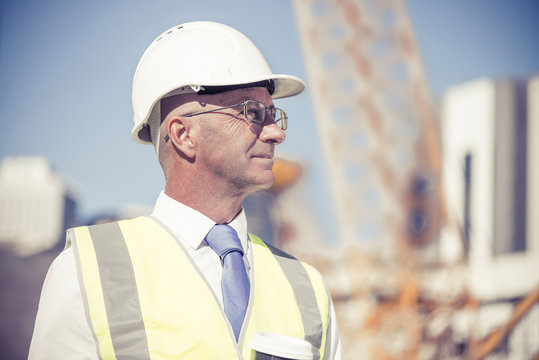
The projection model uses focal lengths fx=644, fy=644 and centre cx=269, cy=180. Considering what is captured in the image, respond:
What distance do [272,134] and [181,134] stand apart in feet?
1.03

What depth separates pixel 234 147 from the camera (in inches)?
84.9

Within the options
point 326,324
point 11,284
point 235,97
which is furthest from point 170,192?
point 11,284

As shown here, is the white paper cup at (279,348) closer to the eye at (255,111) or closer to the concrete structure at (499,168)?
the eye at (255,111)

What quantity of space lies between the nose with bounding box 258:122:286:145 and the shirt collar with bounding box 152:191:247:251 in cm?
30

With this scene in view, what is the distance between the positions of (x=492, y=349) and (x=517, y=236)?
482cm

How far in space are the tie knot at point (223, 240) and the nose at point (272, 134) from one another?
1.10 feet

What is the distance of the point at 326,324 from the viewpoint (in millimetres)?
2213

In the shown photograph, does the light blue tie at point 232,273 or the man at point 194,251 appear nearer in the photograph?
the man at point 194,251

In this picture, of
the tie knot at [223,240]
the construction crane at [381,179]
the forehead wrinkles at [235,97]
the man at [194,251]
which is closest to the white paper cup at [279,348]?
the man at [194,251]

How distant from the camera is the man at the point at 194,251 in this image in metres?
1.80

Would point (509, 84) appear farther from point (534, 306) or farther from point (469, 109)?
point (534, 306)

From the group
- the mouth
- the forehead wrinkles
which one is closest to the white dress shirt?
the mouth

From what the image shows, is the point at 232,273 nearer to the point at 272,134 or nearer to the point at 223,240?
the point at 223,240

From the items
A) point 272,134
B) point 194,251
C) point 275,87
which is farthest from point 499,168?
point 194,251
